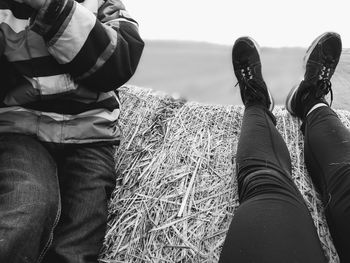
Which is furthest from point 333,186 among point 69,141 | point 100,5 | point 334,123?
point 100,5

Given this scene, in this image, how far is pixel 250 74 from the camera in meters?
1.19

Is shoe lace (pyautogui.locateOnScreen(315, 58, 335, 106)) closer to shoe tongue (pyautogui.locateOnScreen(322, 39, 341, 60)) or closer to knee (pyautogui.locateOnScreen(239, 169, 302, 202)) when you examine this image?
shoe tongue (pyautogui.locateOnScreen(322, 39, 341, 60))

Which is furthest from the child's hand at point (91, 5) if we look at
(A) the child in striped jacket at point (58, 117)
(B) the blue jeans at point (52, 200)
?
(B) the blue jeans at point (52, 200)

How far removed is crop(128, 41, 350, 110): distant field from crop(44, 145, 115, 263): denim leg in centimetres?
49

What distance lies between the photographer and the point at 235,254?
602 millimetres

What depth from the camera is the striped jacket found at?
742 mm

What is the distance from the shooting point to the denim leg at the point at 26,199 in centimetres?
63

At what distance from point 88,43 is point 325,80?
2.45ft

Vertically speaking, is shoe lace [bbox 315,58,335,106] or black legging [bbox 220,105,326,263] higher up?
shoe lace [bbox 315,58,335,106]

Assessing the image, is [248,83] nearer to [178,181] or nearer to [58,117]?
[178,181]

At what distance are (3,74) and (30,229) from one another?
0.34 metres

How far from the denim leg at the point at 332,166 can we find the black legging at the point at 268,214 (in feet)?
0.21

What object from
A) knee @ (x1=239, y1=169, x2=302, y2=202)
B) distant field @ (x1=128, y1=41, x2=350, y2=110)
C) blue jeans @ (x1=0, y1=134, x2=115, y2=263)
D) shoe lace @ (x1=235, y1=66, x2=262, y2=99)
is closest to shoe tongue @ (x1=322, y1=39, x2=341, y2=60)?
distant field @ (x1=128, y1=41, x2=350, y2=110)

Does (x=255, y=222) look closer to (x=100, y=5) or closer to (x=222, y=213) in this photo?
(x=222, y=213)
